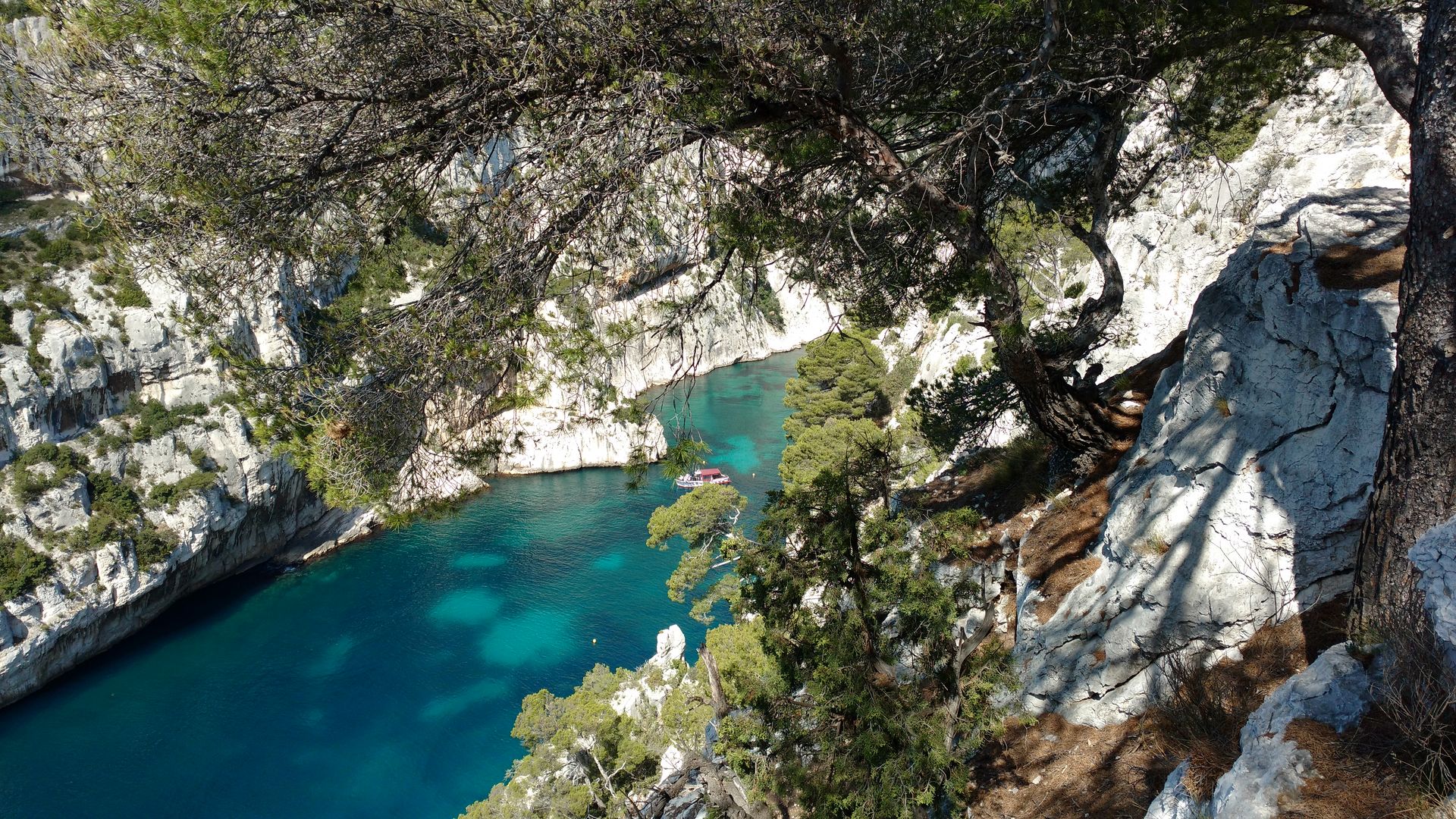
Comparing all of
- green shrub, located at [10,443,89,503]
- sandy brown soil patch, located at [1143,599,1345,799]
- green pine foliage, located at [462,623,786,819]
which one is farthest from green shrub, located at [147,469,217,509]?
sandy brown soil patch, located at [1143,599,1345,799]

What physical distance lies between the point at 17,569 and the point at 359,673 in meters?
8.44

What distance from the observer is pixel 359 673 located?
1786cm

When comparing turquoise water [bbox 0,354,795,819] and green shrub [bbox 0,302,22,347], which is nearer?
turquoise water [bbox 0,354,795,819]

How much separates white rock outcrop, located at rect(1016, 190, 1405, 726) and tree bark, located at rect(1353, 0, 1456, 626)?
1107 mm

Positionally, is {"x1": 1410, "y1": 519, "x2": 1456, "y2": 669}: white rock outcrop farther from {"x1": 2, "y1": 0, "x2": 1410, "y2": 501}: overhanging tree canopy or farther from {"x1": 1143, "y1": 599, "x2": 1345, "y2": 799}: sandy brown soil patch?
{"x1": 2, "y1": 0, "x2": 1410, "y2": 501}: overhanging tree canopy

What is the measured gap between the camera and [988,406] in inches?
229

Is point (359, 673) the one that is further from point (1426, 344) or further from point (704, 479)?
point (1426, 344)

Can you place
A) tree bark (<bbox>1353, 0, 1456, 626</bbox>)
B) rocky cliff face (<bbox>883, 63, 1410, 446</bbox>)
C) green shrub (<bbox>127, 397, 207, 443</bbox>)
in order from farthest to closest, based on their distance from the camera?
green shrub (<bbox>127, 397, 207, 443</bbox>) → rocky cliff face (<bbox>883, 63, 1410, 446</bbox>) → tree bark (<bbox>1353, 0, 1456, 626</bbox>)

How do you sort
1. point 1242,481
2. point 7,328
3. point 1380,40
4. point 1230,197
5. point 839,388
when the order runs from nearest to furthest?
point 1380,40 < point 1242,481 < point 1230,197 < point 7,328 < point 839,388

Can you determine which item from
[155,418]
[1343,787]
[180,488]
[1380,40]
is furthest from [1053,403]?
[155,418]

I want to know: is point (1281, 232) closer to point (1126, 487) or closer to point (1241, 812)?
point (1126, 487)

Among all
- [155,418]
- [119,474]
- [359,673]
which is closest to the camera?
[359,673]

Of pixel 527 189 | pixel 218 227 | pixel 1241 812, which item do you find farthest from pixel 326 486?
pixel 1241 812

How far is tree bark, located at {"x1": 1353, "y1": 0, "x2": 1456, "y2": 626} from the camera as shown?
2.32m
